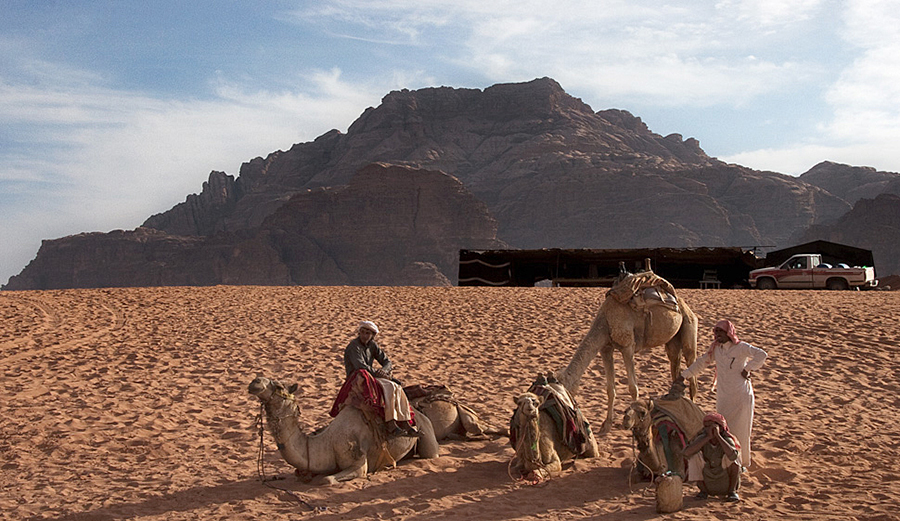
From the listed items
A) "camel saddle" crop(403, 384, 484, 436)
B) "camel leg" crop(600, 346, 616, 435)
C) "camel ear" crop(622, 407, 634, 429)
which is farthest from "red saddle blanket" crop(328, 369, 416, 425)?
"camel leg" crop(600, 346, 616, 435)

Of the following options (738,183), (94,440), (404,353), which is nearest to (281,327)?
(404,353)

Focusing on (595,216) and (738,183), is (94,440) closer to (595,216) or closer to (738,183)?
(595,216)

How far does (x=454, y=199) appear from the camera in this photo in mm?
115562

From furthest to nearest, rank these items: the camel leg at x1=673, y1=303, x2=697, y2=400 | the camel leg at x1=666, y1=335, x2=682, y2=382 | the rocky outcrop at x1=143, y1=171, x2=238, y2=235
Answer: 1. the rocky outcrop at x1=143, y1=171, x2=238, y2=235
2. the camel leg at x1=666, y1=335, x2=682, y2=382
3. the camel leg at x1=673, y1=303, x2=697, y2=400

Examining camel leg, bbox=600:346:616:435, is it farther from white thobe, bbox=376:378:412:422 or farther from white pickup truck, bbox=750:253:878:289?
white pickup truck, bbox=750:253:878:289

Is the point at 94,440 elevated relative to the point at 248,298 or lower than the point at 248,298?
lower

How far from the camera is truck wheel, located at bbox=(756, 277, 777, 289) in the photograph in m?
28.7

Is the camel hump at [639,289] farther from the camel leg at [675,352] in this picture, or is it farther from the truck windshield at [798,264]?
the truck windshield at [798,264]

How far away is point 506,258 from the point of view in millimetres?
32969

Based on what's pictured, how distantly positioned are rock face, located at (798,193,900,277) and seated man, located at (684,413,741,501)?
84899 millimetres

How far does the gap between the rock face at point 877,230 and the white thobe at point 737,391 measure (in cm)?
8423

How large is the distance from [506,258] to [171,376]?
2110 cm

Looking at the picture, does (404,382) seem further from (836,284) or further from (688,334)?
(836,284)

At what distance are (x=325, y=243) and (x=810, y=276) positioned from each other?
94.4m
